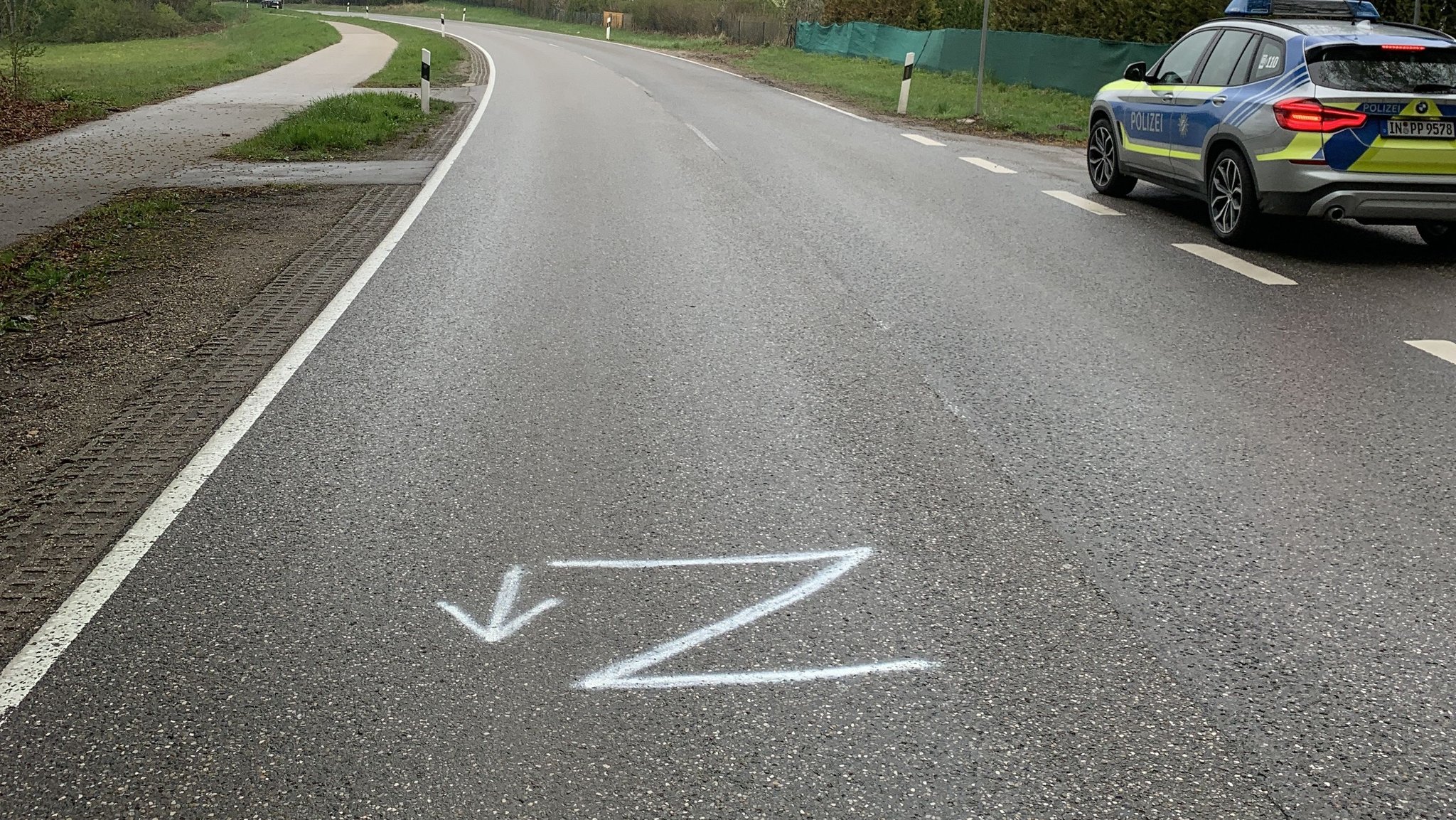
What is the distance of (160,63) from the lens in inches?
1425

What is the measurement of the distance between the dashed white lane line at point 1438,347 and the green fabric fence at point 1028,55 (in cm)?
1670

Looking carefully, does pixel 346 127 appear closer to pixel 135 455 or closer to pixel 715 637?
A: pixel 135 455

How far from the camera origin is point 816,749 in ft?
10.2

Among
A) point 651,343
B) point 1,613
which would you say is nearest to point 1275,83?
point 651,343

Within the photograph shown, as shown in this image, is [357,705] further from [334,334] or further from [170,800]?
[334,334]

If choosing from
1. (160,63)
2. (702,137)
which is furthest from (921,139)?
(160,63)

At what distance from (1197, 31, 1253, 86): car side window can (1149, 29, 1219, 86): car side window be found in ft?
0.59

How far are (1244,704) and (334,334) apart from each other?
16.9 feet

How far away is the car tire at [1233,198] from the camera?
31.4 feet

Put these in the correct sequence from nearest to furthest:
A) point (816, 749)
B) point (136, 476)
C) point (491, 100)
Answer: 1. point (816, 749)
2. point (136, 476)
3. point (491, 100)

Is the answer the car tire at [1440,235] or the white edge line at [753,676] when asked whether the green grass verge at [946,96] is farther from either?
the white edge line at [753,676]

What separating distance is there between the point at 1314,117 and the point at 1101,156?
11.7 ft

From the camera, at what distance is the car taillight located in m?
8.95

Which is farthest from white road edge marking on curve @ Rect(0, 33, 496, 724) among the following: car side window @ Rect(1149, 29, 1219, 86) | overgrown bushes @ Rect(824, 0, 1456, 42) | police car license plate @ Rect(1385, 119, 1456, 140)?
overgrown bushes @ Rect(824, 0, 1456, 42)
